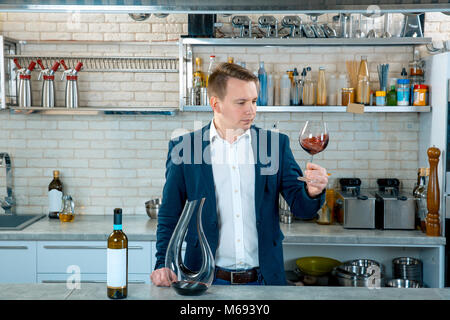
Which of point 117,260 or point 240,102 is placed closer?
point 117,260

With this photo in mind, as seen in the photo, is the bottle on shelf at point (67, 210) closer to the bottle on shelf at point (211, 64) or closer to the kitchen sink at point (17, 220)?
the kitchen sink at point (17, 220)

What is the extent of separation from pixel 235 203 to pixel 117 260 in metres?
0.79

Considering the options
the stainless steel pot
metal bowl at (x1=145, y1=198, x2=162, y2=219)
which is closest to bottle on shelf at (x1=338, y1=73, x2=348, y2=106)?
the stainless steel pot

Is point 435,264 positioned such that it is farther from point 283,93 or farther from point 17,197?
point 17,197

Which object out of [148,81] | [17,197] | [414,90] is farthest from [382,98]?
[17,197]

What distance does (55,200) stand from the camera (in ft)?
14.7

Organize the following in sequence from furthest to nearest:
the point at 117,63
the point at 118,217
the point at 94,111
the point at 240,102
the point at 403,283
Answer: the point at 117,63, the point at 94,111, the point at 403,283, the point at 240,102, the point at 118,217

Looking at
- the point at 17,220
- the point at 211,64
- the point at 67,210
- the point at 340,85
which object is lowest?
the point at 17,220

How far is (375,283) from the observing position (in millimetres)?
3795

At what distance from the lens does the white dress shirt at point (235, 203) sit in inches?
92.4

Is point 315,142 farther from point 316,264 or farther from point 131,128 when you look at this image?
point 131,128

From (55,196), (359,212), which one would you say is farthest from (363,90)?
(55,196)

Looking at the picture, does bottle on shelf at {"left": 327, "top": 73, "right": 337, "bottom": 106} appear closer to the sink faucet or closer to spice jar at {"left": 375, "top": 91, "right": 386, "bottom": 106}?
spice jar at {"left": 375, "top": 91, "right": 386, "bottom": 106}

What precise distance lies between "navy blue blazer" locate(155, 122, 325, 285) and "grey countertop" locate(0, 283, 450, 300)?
349 millimetres
